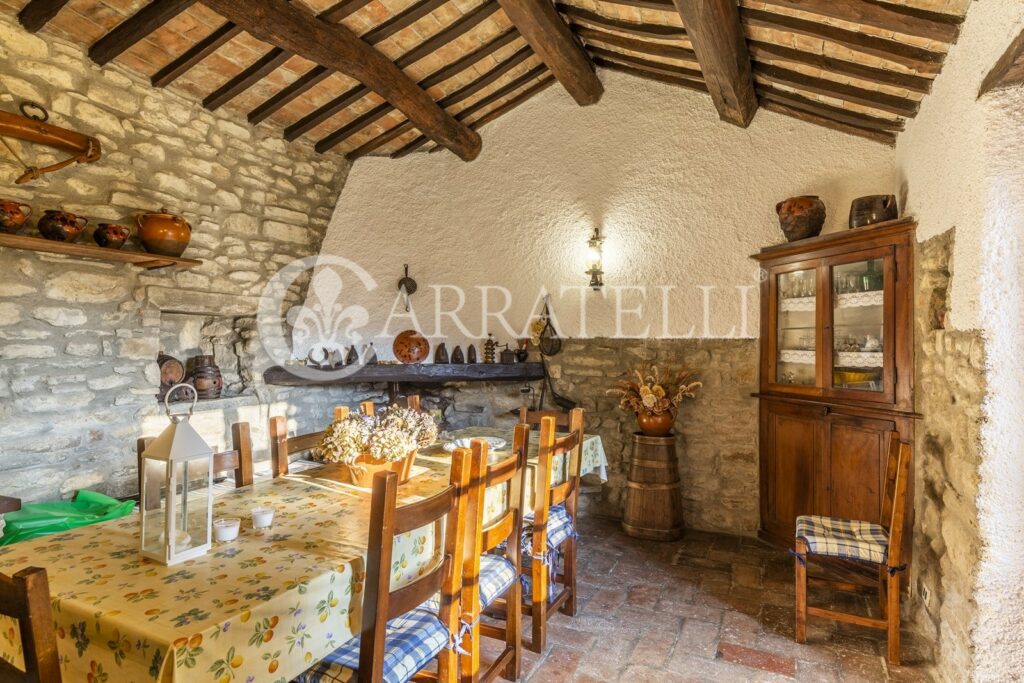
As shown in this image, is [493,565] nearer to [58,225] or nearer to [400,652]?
[400,652]

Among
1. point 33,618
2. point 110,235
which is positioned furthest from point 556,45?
point 33,618

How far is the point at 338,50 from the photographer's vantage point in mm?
3328

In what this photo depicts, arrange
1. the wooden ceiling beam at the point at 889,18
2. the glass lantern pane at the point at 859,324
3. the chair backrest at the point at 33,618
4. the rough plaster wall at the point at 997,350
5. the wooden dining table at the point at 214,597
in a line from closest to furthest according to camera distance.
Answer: the chair backrest at the point at 33,618, the wooden dining table at the point at 214,597, the rough plaster wall at the point at 997,350, the wooden ceiling beam at the point at 889,18, the glass lantern pane at the point at 859,324

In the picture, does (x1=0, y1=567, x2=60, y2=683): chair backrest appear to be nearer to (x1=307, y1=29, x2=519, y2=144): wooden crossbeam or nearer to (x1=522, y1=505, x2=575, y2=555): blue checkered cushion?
(x1=522, y1=505, x2=575, y2=555): blue checkered cushion

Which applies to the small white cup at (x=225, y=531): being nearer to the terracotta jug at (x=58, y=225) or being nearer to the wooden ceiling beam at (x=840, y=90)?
the terracotta jug at (x=58, y=225)

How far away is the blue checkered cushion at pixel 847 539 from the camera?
8.05ft

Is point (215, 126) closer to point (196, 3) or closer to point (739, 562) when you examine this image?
point (196, 3)

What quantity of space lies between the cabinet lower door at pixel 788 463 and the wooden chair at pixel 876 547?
26.0 inches

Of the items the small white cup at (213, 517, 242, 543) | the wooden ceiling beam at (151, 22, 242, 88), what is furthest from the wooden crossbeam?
the small white cup at (213, 517, 242, 543)

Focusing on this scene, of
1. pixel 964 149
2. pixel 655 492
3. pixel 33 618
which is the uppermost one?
pixel 964 149

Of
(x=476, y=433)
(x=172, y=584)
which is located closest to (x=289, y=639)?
(x=172, y=584)

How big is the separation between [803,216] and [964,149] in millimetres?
1211

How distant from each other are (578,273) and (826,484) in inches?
87.1

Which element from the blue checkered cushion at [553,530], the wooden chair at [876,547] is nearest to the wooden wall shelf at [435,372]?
the blue checkered cushion at [553,530]
